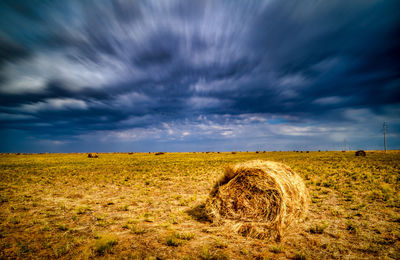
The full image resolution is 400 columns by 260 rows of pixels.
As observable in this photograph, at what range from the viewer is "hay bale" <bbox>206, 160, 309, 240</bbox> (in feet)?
20.4

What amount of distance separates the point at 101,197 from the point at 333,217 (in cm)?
1243

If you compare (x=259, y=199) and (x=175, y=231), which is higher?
(x=259, y=199)

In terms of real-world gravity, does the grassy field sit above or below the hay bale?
below

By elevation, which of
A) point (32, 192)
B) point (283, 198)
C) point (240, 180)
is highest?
point (240, 180)

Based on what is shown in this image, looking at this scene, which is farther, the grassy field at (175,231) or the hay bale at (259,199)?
the hay bale at (259,199)

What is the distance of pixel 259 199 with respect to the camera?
269 inches

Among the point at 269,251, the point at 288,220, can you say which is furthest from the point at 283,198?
the point at 269,251

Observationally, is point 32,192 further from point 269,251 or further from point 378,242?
point 378,242

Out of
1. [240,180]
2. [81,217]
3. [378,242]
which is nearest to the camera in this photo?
[378,242]

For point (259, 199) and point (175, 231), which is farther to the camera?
point (259, 199)

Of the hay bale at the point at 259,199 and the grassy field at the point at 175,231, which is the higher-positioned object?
the hay bale at the point at 259,199

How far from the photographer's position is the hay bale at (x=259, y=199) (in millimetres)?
6219

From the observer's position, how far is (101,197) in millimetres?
11891

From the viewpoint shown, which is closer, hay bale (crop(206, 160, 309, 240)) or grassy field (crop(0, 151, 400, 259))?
grassy field (crop(0, 151, 400, 259))
